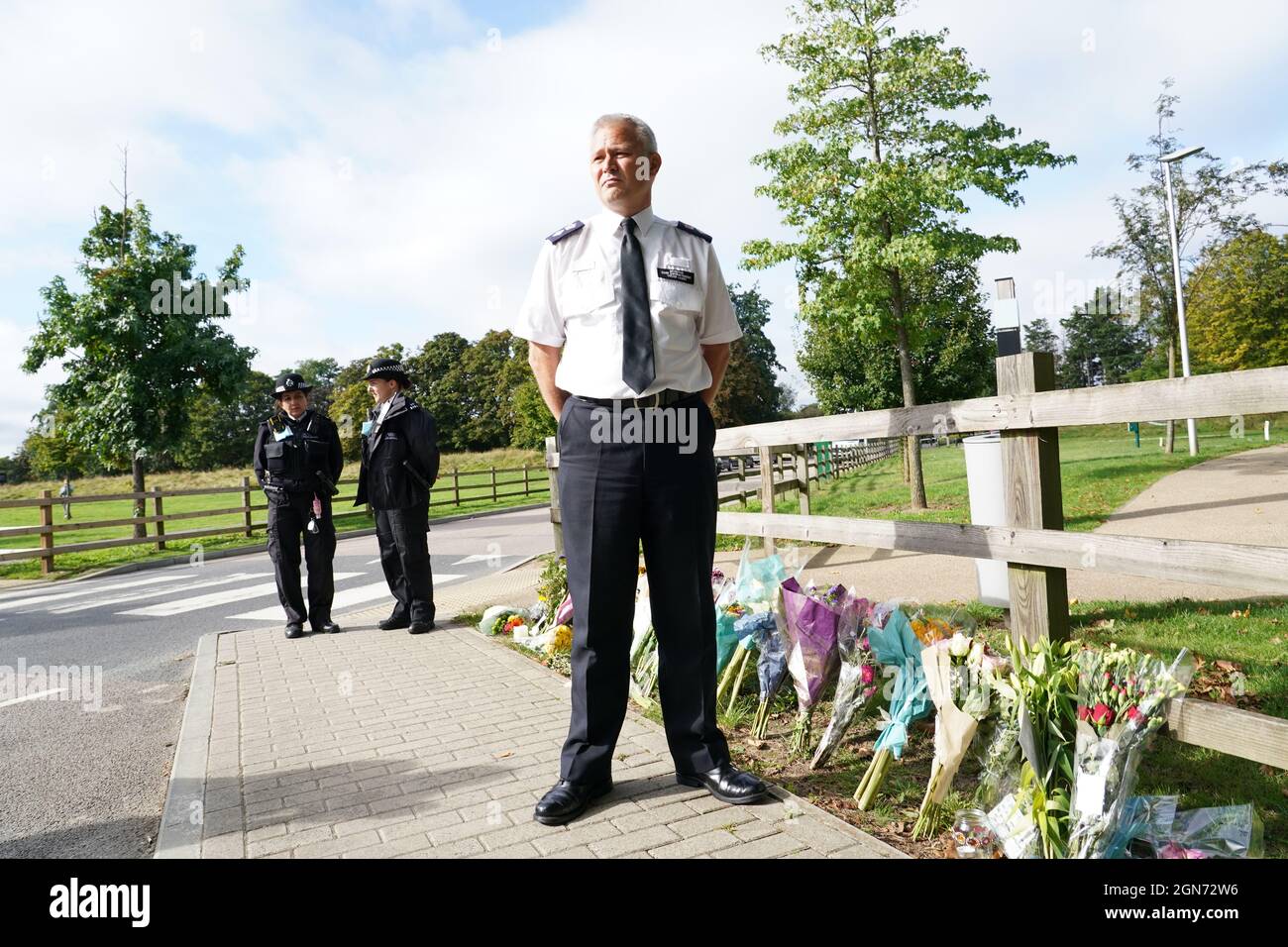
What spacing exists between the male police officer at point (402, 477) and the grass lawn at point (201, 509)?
20.9 feet

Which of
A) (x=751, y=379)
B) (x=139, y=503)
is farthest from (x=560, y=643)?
(x=751, y=379)

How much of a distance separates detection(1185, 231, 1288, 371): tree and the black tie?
30.4 metres

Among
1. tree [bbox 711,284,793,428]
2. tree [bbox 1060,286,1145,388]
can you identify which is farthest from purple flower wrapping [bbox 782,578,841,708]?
tree [bbox 1060,286,1145,388]

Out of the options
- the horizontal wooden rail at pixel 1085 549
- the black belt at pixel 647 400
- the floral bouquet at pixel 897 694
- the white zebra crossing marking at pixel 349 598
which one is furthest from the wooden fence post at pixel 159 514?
the floral bouquet at pixel 897 694

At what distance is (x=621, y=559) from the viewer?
3.23m

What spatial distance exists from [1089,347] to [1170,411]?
401 ft

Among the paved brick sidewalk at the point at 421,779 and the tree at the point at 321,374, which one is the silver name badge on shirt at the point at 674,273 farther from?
the tree at the point at 321,374

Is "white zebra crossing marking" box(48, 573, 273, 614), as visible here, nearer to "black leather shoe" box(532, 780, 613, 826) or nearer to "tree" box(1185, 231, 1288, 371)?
"black leather shoe" box(532, 780, 613, 826)

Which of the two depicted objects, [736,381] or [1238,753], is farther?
[736,381]

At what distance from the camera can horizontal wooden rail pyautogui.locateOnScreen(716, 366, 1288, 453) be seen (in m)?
2.63

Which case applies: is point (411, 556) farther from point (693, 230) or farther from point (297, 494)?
point (693, 230)

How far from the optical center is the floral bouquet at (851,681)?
3373mm
